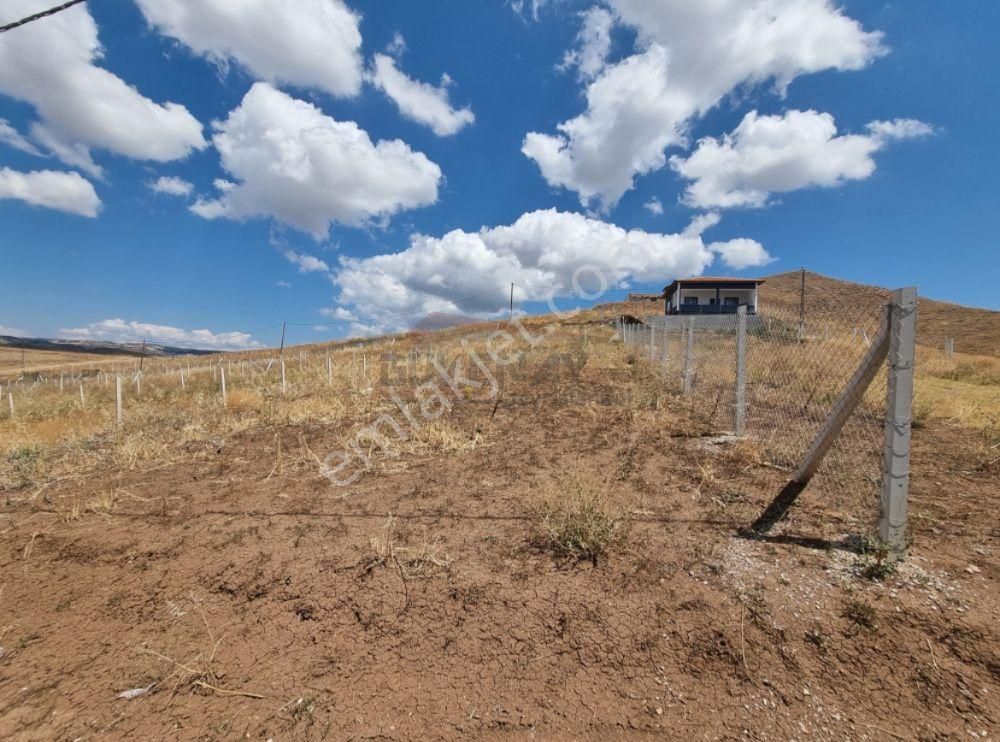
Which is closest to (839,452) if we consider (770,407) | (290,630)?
(770,407)

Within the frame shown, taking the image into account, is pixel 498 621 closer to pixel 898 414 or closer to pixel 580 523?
pixel 580 523

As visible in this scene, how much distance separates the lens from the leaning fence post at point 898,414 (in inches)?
90.2

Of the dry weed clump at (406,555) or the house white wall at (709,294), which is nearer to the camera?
the dry weed clump at (406,555)

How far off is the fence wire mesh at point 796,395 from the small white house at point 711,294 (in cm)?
2878

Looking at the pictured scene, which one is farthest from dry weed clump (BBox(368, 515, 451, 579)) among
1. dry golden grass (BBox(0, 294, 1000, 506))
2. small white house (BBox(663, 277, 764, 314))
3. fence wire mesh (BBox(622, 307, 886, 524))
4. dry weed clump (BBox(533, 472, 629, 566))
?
small white house (BBox(663, 277, 764, 314))

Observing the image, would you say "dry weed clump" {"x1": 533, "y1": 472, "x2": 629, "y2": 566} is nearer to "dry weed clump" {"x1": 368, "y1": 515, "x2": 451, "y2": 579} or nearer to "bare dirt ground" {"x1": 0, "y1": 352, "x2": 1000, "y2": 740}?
"bare dirt ground" {"x1": 0, "y1": 352, "x2": 1000, "y2": 740}

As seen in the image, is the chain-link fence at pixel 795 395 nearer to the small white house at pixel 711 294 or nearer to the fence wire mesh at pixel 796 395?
the fence wire mesh at pixel 796 395

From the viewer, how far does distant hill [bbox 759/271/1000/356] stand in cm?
2839

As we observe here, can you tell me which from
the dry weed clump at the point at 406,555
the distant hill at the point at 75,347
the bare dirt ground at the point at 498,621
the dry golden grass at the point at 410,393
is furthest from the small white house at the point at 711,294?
the distant hill at the point at 75,347

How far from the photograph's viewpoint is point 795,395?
304 inches

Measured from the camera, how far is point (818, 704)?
5.41ft

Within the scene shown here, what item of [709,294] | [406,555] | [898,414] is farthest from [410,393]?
[709,294]

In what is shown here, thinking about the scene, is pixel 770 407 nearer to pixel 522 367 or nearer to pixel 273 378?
pixel 522 367

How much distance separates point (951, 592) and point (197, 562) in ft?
16.1
